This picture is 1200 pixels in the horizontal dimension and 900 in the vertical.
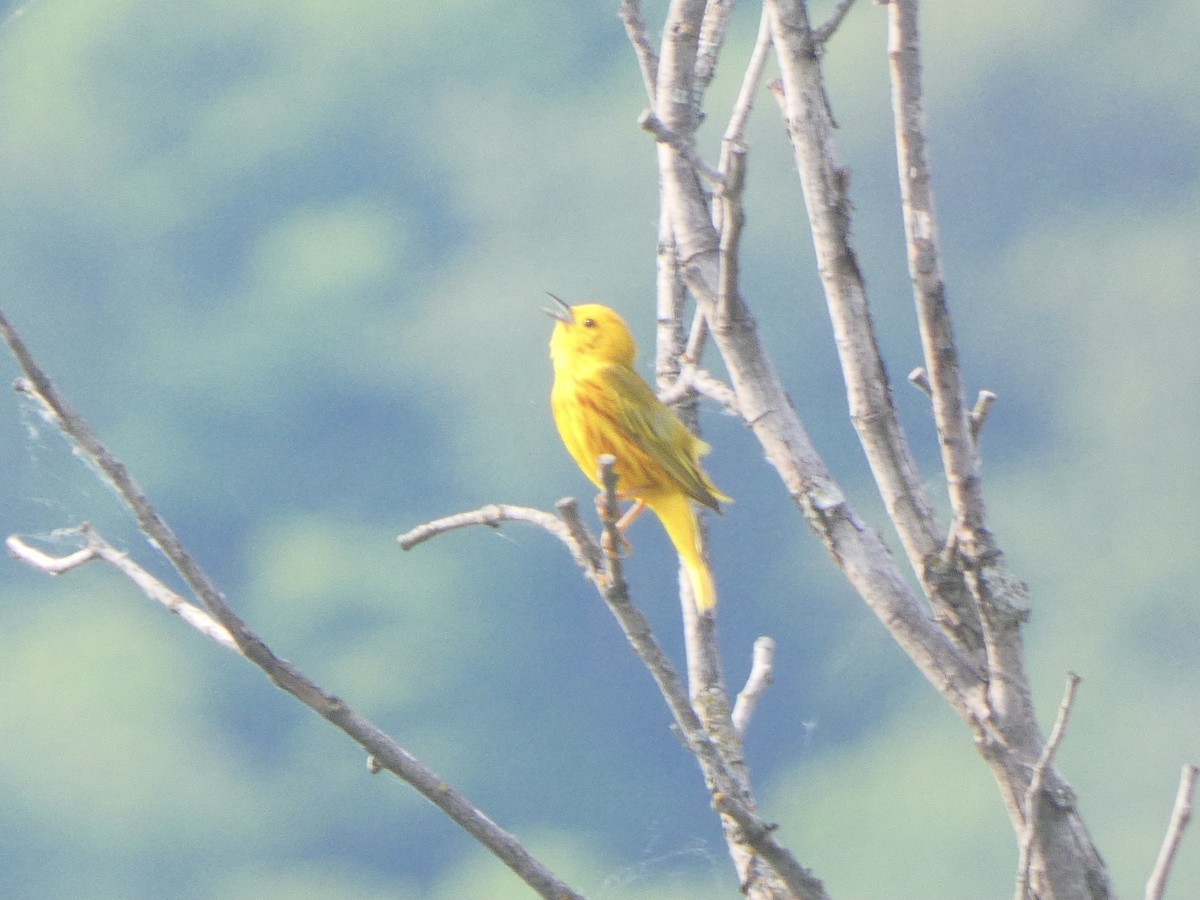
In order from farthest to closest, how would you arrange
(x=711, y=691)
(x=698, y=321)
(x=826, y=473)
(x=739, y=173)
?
(x=698, y=321)
(x=711, y=691)
(x=826, y=473)
(x=739, y=173)

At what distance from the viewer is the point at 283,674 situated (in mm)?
1722

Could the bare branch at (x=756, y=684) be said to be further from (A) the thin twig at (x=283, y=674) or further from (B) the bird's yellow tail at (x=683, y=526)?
(A) the thin twig at (x=283, y=674)

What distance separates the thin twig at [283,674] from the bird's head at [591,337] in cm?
139

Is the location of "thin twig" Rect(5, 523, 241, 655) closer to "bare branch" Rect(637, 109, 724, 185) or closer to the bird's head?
"bare branch" Rect(637, 109, 724, 185)

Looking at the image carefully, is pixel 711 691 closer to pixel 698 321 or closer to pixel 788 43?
pixel 698 321

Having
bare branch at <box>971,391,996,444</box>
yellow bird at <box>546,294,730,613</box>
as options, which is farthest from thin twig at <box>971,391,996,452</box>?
yellow bird at <box>546,294,730,613</box>

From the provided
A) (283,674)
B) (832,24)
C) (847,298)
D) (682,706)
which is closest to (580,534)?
(682,706)

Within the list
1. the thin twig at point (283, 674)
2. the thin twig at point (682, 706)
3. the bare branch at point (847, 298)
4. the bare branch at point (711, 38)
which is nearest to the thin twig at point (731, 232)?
the bare branch at point (847, 298)

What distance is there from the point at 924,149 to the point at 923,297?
0.20 m

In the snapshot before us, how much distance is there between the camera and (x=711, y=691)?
247 centimetres

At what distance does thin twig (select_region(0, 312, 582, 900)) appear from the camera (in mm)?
1656

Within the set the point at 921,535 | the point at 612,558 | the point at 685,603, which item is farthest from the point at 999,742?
the point at 685,603

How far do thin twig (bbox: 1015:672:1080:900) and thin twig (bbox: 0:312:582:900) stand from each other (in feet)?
1.78

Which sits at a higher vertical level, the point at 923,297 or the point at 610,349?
the point at 610,349
